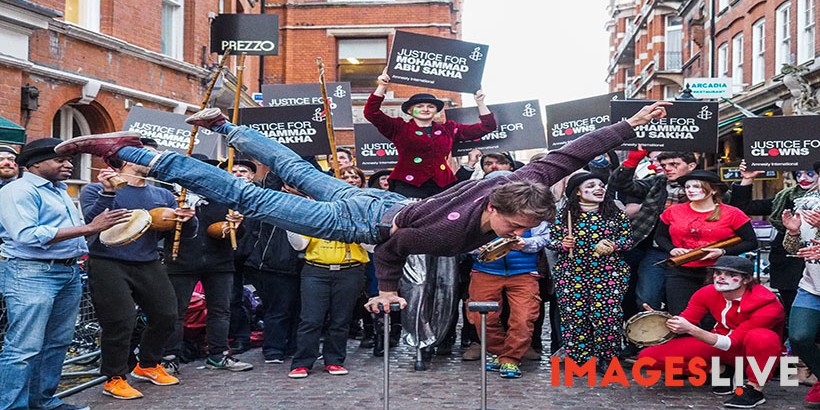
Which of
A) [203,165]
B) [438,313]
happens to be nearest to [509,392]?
[438,313]

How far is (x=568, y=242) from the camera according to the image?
7754mm

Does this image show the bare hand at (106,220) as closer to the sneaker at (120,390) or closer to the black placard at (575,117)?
the sneaker at (120,390)

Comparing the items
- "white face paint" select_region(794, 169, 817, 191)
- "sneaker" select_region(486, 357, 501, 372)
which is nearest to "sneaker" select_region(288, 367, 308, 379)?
"sneaker" select_region(486, 357, 501, 372)

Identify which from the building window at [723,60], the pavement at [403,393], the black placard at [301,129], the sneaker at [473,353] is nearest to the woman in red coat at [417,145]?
the black placard at [301,129]

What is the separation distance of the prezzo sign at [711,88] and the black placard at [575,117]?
35.7 ft

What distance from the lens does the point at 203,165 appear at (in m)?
5.61

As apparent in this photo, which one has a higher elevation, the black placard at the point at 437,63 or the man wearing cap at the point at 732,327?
the black placard at the point at 437,63

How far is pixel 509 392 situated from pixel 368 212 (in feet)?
8.49

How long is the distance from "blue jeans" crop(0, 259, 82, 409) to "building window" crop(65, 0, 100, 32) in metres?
10.1

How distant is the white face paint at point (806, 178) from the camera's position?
25.4ft

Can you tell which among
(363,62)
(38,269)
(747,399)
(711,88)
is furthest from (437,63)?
(363,62)

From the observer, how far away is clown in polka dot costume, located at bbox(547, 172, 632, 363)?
770 cm

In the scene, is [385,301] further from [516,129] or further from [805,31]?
[805,31]

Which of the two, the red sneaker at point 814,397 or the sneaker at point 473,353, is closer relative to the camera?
the red sneaker at point 814,397
